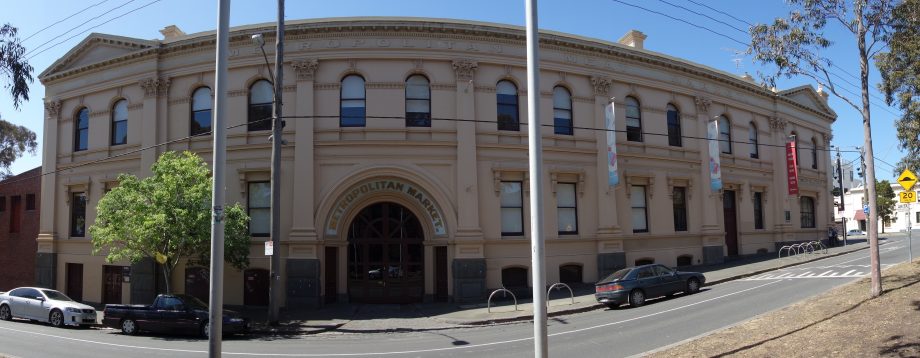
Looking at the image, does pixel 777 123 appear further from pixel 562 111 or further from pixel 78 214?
pixel 78 214

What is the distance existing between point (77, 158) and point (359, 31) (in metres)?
15.4

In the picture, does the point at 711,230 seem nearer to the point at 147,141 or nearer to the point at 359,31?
the point at 359,31

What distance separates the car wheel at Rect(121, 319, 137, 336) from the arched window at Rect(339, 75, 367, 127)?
32.1 ft

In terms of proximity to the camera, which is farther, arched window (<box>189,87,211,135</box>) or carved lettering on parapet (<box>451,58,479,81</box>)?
arched window (<box>189,87,211,135</box>)

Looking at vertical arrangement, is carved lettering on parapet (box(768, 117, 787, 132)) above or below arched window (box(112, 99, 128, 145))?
above

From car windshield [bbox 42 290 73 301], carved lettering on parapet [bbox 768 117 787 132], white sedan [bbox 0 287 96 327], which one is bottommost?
white sedan [bbox 0 287 96 327]

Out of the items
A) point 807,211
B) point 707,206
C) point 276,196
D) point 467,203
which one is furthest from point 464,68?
point 807,211

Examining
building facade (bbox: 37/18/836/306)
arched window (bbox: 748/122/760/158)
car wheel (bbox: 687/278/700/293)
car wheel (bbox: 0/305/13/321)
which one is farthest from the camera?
arched window (bbox: 748/122/760/158)

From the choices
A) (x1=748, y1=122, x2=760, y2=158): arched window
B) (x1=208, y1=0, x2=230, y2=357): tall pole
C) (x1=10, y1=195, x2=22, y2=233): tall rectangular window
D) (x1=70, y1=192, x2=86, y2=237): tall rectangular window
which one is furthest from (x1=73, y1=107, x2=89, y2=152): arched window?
(x1=748, y1=122, x2=760, y2=158): arched window

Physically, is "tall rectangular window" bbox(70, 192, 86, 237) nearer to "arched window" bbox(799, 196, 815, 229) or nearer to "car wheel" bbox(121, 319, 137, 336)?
"car wheel" bbox(121, 319, 137, 336)

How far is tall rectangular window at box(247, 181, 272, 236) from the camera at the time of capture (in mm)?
22609

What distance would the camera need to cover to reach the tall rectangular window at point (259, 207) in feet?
74.2

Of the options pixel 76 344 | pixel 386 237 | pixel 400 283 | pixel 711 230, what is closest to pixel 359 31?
pixel 386 237

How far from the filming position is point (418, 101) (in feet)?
74.5
